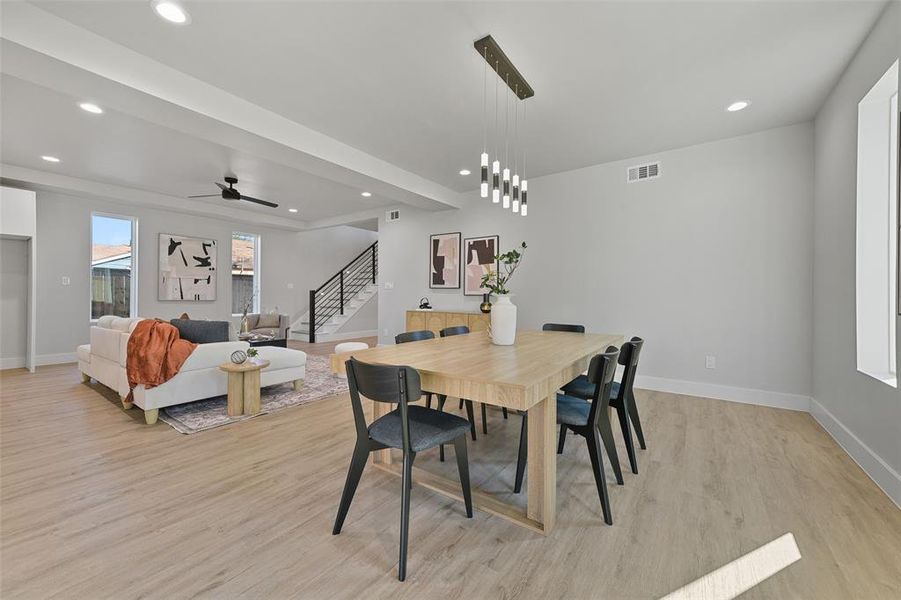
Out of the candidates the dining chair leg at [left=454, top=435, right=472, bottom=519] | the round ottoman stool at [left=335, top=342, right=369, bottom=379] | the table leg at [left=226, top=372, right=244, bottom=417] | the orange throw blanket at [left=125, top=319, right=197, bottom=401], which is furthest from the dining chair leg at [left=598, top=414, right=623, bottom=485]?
the orange throw blanket at [left=125, top=319, right=197, bottom=401]

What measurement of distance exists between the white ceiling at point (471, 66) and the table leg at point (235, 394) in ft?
7.97

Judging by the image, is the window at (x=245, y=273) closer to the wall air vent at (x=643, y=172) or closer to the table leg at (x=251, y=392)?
the table leg at (x=251, y=392)

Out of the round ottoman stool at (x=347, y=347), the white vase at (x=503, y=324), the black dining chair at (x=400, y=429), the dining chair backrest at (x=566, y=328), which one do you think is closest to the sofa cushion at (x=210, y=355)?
the round ottoman stool at (x=347, y=347)

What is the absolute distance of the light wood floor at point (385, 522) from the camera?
4.54ft

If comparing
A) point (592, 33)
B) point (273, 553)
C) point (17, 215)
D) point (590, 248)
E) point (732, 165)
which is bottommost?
point (273, 553)

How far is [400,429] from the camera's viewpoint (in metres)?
1.69

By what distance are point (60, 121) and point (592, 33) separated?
4.88 meters

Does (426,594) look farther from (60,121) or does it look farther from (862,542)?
(60,121)

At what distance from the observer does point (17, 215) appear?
4707 mm

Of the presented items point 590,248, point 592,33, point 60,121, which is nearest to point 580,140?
point 590,248

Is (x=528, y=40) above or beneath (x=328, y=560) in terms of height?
above

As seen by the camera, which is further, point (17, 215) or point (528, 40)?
point (17, 215)

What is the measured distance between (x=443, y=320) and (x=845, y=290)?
4175mm

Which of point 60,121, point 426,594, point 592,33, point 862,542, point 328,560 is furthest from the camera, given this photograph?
point 60,121
